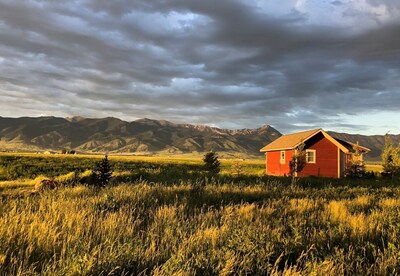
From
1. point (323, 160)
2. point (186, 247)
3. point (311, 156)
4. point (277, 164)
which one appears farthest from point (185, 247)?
point (277, 164)

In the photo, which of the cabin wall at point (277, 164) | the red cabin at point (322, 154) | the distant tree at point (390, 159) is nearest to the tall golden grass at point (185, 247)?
the distant tree at point (390, 159)

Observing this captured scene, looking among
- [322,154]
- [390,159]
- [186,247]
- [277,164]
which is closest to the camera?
[186,247]

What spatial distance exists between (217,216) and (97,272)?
12.2 ft

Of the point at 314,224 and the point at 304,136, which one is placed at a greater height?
the point at 304,136

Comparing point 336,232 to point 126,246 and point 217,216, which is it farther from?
point 126,246

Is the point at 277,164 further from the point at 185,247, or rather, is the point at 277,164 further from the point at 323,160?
the point at 185,247

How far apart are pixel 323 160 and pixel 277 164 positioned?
687 centimetres

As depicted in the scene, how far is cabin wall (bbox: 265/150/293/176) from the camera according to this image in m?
44.0

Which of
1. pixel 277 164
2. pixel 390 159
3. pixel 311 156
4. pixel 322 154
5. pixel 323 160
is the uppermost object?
pixel 322 154

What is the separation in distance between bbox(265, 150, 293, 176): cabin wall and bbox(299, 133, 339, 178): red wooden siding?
2.39 m

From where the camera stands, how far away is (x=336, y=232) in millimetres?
6129

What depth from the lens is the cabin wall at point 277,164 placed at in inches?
1731

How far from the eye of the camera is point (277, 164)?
47.8 m

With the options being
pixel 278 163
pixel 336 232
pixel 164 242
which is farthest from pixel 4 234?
Answer: pixel 278 163
